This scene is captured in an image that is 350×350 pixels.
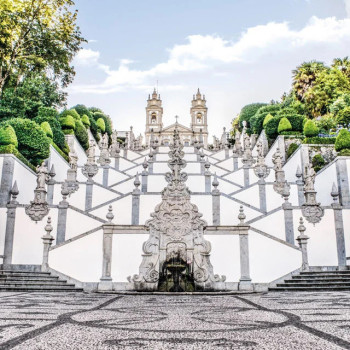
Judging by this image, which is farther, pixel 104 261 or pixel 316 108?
pixel 316 108

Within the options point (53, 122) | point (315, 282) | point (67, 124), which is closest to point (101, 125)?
point (67, 124)

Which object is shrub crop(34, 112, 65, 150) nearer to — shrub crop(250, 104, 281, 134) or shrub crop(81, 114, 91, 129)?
shrub crop(81, 114, 91, 129)

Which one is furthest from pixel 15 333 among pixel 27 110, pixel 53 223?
pixel 27 110

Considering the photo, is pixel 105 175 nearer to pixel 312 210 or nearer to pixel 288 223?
pixel 288 223

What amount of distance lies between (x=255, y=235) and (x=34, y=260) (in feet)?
23.8

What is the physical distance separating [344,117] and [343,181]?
8.95m

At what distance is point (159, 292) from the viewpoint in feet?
28.0

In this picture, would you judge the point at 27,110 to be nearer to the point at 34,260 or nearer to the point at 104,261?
the point at 34,260

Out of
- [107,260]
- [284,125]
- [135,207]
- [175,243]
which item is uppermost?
[284,125]

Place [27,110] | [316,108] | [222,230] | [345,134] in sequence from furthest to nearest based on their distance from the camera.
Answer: [316,108]
[27,110]
[345,134]
[222,230]

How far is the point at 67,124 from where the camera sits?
25516 millimetres

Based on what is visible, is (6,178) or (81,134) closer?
(6,178)

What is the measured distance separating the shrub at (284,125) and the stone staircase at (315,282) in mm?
15420

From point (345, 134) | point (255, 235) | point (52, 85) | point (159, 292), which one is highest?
point (52, 85)
